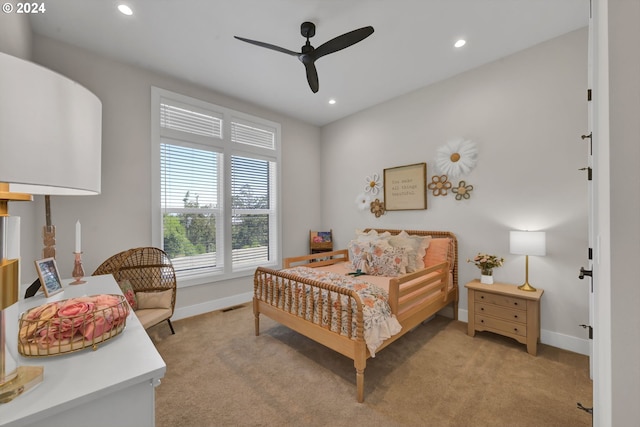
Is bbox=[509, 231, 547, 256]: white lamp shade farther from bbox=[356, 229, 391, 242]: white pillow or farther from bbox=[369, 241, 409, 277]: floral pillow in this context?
bbox=[356, 229, 391, 242]: white pillow

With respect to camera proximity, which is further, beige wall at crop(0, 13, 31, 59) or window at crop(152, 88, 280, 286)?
window at crop(152, 88, 280, 286)

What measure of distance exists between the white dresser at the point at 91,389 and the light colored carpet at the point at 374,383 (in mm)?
1163

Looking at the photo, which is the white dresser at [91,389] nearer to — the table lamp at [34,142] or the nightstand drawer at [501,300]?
the table lamp at [34,142]

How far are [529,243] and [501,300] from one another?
1.96 ft

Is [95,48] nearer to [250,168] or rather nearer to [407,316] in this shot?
[250,168]

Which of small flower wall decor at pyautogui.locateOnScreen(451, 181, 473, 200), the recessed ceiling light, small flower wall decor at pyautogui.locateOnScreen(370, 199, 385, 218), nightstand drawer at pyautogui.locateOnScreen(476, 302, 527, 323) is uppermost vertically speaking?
the recessed ceiling light

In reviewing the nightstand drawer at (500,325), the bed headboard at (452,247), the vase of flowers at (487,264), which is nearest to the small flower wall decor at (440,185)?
the bed headboard at (452,247)

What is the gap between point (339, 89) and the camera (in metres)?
3.33

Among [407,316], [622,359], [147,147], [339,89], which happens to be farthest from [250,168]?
[622,359]

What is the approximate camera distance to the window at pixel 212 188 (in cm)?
302

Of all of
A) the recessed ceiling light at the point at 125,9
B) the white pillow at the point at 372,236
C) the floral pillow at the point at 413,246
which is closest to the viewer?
the recessed ceiling light at the point at 125,9

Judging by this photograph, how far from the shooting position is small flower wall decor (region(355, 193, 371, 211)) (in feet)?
12.9

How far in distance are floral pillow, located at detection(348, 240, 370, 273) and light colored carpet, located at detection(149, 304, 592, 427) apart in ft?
2.74

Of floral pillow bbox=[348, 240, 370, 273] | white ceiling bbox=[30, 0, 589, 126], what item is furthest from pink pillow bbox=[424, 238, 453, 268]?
white ceiling bbox=[30, 0, 589, 126]
